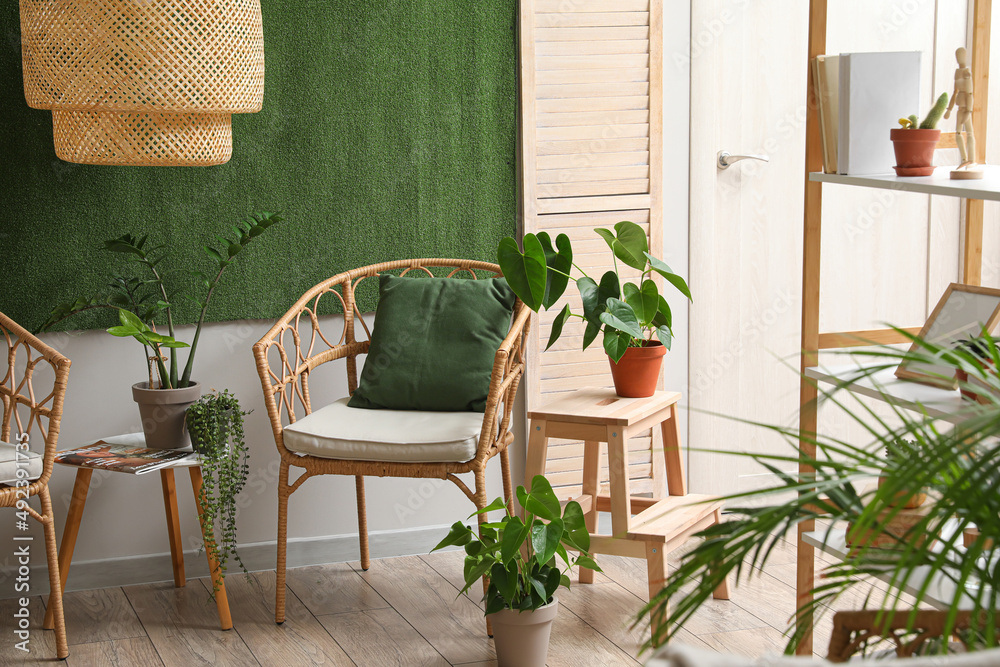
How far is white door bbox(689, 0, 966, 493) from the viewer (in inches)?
131

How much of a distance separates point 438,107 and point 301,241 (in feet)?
1.89

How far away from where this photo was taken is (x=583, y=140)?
322cm

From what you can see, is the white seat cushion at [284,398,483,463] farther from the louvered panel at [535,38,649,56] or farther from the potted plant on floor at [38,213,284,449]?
the louvered panel at [535,38,649,56]

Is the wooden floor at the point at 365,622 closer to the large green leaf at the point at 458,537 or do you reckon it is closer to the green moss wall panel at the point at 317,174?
the large green leaf at the point at 458,537

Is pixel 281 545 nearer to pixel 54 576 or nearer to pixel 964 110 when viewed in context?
pixel 54 576

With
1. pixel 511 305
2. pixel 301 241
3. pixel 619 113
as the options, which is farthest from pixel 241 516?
pixel 619 113

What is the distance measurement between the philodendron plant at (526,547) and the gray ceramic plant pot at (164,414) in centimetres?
84

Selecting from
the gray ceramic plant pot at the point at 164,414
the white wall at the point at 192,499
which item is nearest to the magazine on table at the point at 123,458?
the gray ceramic plant pot at the point at 164,414

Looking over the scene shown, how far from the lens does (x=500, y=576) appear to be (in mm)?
2383

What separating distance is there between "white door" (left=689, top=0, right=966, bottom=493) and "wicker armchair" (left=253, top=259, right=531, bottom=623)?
2.67ft

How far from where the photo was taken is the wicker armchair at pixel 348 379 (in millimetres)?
2607

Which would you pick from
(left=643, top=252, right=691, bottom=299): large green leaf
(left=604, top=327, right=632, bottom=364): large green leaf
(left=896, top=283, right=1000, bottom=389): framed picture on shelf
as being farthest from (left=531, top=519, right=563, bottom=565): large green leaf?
(left=896, top=283, right=1000, bottom=389): framed picture on shelf

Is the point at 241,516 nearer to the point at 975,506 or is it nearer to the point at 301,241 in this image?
the point at 301,241

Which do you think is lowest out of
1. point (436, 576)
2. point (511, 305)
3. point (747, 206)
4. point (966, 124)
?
point (436, 576)
